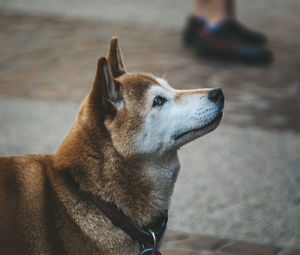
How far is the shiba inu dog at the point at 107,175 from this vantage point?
238 cm

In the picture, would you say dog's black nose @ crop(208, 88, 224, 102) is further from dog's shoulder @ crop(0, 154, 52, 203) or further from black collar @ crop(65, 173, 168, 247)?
dog's shoulder @ crop(0, 154, 52, 203)

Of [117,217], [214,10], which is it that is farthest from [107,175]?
[214,10]

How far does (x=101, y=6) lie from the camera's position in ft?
35.5

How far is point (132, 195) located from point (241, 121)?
3057 mm

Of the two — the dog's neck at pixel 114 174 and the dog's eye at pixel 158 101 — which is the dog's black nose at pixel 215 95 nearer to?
the dog's eye at pixel 158 101

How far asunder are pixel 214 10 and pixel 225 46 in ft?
1.96

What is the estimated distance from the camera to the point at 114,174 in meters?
2.55

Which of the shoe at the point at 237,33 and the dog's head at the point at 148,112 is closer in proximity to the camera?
the dog's head at the point at 148,112

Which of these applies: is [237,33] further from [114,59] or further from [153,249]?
[153,249]

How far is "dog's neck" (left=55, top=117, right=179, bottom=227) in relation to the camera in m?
2.54

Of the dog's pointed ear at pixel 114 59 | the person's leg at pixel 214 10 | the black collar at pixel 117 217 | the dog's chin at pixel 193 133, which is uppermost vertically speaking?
the dog's pointed ear at pixel 114 59

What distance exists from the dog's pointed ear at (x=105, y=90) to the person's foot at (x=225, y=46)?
4.84m

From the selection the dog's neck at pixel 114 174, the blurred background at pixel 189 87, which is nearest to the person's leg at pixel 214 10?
the blurred background at pixel 189 87

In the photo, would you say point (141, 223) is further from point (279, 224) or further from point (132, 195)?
point (279, 224)
